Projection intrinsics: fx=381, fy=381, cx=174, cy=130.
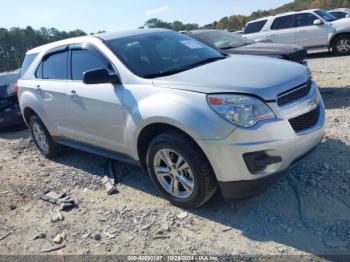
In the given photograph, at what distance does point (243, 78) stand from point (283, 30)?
37.9 feet

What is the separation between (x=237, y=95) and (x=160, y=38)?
188cm

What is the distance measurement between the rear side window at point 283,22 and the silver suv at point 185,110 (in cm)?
1020

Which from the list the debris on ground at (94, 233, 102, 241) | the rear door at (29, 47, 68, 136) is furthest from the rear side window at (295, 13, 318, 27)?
the debris on ground at (94, 233, 102, 241)

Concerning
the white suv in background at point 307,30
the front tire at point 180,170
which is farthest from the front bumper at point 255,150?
the white suv in background at point 307,30

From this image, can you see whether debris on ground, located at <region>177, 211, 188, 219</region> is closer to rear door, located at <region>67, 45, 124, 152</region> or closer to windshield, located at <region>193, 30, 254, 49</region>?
rear door, located at <region>67, 45, 124, 152</region>

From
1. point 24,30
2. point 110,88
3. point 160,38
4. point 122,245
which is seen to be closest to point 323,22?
point 160,38

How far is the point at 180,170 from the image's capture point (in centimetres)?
A: 371

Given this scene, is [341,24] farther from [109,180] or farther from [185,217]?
[185,217]

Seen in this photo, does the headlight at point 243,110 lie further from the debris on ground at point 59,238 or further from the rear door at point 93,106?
the debris on ground at point 59,238

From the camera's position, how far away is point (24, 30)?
5131 centimetres

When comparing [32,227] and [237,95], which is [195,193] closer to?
[237,95]

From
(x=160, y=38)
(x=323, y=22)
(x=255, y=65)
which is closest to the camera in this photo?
(x=255, y=65)

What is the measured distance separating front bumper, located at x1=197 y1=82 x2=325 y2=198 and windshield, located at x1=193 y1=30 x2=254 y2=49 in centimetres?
535

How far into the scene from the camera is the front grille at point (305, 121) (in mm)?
3396
